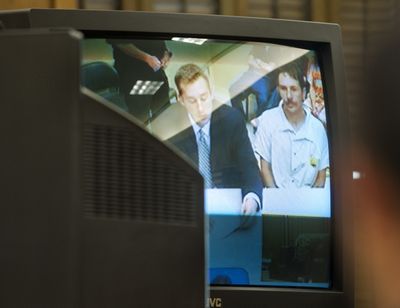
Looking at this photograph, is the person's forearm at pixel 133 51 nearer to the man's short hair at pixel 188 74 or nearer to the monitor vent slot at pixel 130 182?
the man's short hair at pixel 188 74

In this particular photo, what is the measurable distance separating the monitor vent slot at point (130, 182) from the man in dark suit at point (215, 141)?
19.1 inches

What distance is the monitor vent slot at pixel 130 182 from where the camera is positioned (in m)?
0.54

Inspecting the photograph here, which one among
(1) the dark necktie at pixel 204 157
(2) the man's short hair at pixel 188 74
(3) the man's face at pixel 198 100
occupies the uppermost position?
(2) the man's short hair at pixel 188 74

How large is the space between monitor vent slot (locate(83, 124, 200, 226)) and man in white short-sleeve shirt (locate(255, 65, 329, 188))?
525 mm

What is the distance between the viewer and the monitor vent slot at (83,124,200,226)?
0.54 m

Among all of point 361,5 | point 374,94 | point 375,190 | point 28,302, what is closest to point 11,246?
point 28,302

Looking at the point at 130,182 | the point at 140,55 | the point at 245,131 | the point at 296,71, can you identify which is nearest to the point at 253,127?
the point at 245,131

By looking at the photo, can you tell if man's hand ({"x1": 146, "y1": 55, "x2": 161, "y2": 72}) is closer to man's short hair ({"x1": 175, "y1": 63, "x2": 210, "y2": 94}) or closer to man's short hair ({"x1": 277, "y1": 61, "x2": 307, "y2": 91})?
man's short hair ({"x1": 175, "y1": 63, "x2": 210, "y2": 94})

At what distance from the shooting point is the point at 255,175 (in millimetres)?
1084

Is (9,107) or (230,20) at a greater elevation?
(230,20)

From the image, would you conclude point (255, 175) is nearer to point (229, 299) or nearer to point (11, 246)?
point (229, 299)

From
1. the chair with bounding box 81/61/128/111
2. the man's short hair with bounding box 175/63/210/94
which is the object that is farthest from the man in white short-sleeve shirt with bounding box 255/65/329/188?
the chair with bounding box 81/61/128/111

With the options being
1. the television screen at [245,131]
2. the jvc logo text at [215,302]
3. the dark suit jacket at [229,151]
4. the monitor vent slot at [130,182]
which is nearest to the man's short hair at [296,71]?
the television screen at [245,131]

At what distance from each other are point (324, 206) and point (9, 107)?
2.26ft
